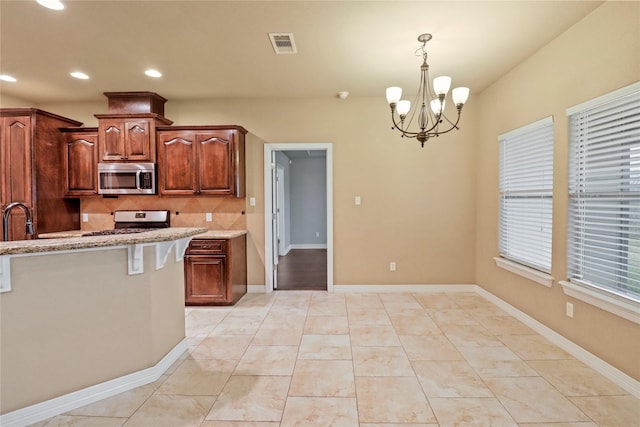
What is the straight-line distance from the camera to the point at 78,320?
2.00m

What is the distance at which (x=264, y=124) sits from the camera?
4.41 m

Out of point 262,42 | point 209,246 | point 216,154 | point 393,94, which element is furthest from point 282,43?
point 209,246

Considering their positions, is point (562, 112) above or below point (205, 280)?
above

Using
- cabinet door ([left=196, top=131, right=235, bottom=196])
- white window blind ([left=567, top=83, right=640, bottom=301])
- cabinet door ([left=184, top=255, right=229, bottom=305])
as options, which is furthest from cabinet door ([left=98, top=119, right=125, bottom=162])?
white window blind ([left=567, top=83, right=640, bottom=301])

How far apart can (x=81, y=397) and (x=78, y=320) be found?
0.49 metres

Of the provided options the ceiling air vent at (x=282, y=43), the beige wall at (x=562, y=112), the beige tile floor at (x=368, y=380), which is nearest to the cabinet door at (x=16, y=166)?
the beige tile floor at (x=368, y=380)

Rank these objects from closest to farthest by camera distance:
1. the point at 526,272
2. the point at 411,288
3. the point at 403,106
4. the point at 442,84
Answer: the point at 442,84, the point at 403,106, the point at 526,272, the point at 411,288

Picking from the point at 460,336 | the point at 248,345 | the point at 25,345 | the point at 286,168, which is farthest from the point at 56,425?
A: the point at 286,168

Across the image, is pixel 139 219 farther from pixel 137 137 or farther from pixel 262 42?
pixel 262 42

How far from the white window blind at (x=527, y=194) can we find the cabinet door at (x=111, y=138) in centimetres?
471

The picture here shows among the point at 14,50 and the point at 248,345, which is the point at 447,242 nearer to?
the point at 248,345

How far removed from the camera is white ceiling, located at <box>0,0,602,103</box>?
2.35 m

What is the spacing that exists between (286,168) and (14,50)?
5.58 meters

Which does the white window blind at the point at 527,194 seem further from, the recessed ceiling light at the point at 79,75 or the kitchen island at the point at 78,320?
the recessed ceiling light at the point at 79,75
